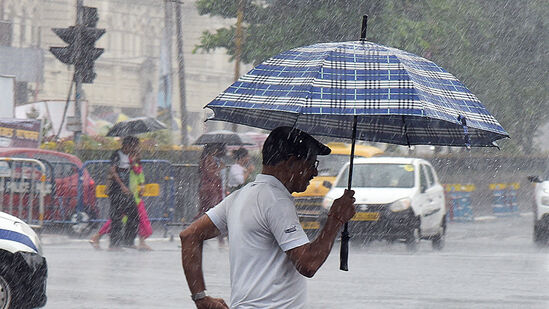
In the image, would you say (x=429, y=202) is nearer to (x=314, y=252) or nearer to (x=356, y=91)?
(x=356, y=91)

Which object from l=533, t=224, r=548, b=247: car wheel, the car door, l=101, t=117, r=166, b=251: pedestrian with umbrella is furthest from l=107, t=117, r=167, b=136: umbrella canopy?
l=533, t=224, r=548, b=247: car wheel

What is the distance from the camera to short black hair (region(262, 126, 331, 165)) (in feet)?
13.2

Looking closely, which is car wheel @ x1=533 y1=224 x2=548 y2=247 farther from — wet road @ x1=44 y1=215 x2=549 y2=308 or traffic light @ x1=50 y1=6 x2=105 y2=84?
traffic light @ x1=50 y1=6 x2=105 y2=84

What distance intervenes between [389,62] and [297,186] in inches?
33.4

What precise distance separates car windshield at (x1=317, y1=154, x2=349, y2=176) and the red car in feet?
14.3

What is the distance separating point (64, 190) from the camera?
18.9 m

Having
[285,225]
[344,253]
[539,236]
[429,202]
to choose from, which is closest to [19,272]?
[344,253]

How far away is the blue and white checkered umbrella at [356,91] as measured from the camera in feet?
14.4

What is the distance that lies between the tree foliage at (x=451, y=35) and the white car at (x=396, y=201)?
392 inches

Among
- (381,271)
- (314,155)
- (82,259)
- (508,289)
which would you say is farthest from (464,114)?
(82,259)

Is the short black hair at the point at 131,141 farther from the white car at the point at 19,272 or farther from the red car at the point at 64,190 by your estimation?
the white car at the point at 19,272

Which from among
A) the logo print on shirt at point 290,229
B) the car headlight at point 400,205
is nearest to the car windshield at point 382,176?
the car headlight at point 400,205

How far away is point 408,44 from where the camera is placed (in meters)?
29.7

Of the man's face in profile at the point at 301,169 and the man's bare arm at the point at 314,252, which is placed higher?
the man's face in profile at the point at 301,169
